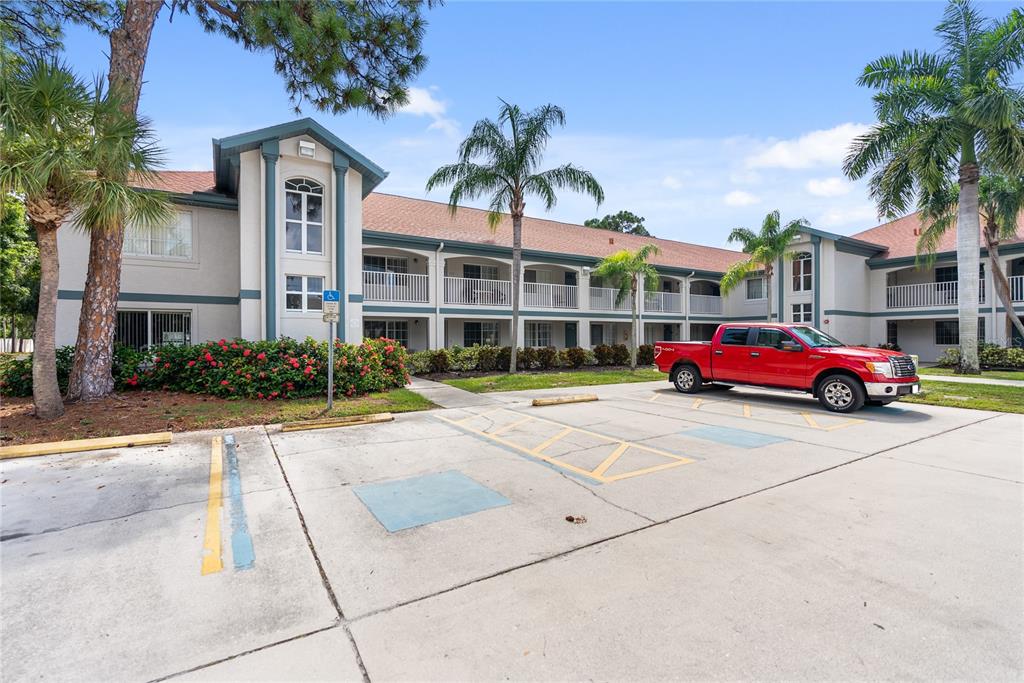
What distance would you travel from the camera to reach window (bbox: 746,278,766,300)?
94.6 feet

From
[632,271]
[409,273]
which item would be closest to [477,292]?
[409,273]

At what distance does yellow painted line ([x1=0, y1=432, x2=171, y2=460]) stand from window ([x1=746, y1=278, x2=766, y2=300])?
97.1 feet

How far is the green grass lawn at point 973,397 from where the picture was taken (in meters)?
11.0

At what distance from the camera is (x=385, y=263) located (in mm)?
21047

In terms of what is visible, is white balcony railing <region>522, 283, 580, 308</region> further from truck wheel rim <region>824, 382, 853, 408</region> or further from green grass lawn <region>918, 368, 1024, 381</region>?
green grass lawn <region>918, 368, 1024, 381</region>

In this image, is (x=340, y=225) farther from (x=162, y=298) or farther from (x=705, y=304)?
(x=705, y=304)

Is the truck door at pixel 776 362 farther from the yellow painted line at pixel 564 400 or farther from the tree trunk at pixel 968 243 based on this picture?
the tree trunk at pixel 968 243

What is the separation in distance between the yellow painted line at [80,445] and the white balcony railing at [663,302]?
22085mm

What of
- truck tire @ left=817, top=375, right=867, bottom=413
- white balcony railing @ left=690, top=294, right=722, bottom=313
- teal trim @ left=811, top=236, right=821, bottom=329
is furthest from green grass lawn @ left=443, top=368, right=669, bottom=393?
teal trim @ left=811, top=236, right=821, bottom=329

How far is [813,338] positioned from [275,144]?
14789mm

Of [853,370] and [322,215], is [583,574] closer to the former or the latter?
[853,370]

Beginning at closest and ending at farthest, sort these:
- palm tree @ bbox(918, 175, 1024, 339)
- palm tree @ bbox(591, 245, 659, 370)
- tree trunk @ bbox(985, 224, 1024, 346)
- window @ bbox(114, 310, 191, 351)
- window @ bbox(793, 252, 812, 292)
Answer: window @ bbox(114, 310, 191, 351) < palm tree @ bbox(918, 175, 1024, 339) < tree trunk @ bbox(985, 224, 1024, 346) < palm tree @ bbox(591, 245, 659, 370) < window @ bbox(793, 252, 812, 292)

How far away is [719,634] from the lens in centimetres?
281

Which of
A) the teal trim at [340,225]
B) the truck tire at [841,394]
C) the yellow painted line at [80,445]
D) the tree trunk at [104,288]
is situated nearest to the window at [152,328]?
the tree trunk at [104,288]
